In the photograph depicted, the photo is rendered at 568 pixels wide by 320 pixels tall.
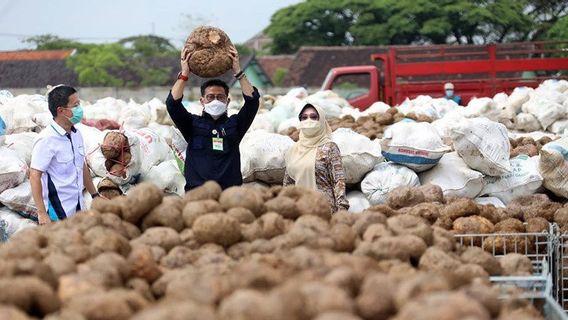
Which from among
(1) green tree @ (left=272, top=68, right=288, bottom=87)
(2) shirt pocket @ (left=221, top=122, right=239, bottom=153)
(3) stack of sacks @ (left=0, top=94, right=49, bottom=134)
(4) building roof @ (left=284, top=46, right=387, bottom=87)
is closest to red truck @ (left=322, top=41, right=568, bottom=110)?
(3) stack of sacks @ (left=0, top=94, right=49, bottom=134)

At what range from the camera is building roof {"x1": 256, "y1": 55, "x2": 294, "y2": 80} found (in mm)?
46000

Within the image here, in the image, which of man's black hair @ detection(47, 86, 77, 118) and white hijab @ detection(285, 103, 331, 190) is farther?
white hijab @ detection(285, 103, 331, 190)

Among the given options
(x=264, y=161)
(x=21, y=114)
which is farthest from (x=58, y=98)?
(x=21, y=114)

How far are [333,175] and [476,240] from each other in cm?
144

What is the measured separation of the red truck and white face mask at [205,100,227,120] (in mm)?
10318

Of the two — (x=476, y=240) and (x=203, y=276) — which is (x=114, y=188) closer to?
(x=476, y=240)

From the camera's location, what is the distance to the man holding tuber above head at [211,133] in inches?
268

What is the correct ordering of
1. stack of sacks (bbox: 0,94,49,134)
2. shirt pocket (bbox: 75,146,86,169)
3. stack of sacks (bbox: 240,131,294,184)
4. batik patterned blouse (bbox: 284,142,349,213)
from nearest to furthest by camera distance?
1. shirt pocket (bbox: 75,146,86,169)
2. batik patterned blouse (bbox: 284,142,349,213)
3. stack of sacks (bbox: 240,131,294,184)
4. stack of sacks (bbox: 0,94,49,134)

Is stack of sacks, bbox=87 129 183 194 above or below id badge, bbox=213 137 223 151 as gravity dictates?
below

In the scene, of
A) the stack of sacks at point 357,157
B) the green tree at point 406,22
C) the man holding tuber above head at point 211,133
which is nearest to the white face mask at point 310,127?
the man holding tuber above head at point 211,133

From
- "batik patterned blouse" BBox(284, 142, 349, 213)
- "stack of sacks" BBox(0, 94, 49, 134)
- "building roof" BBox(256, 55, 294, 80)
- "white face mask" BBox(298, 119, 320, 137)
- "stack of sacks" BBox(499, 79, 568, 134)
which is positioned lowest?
"building roof" BBox(256, 55, 294, 80)

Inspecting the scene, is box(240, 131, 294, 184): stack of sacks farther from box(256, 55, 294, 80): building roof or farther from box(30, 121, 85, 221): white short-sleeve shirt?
box(256, 55, 294, 80): building roof

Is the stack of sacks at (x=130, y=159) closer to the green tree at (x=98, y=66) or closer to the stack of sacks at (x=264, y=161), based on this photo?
the stack of sacks at (x=264, y=161)

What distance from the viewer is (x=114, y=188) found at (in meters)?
8.58
